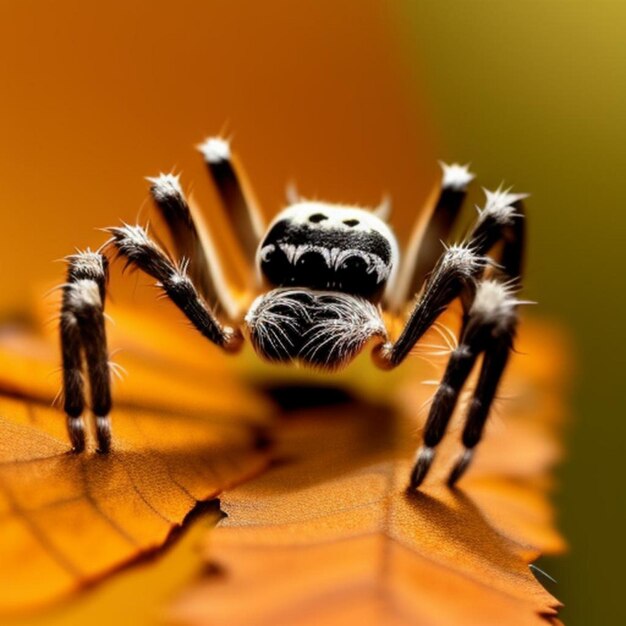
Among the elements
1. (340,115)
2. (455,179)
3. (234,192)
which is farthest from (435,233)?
(340,115)

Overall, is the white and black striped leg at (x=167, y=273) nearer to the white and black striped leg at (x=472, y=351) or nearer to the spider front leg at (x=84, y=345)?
the spider front leg at (x=84, y=345)

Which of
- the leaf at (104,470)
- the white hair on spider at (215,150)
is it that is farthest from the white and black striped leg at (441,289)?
the white hair on spider at (215,150)

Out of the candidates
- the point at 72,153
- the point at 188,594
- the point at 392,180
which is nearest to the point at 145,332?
the point at 72,153

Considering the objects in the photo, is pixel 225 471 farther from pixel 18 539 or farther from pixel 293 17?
pixel 293 17

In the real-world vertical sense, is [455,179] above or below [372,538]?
above

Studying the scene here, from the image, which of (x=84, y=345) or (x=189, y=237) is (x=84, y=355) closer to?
(x=84, y=345)

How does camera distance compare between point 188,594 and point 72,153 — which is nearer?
point 188,594
